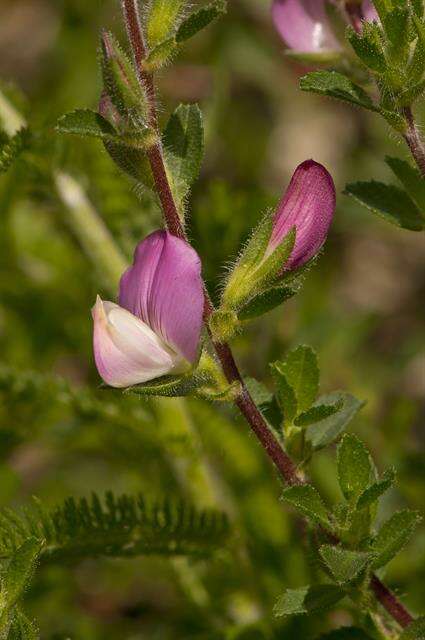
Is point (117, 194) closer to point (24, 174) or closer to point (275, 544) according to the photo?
point (24, 174)

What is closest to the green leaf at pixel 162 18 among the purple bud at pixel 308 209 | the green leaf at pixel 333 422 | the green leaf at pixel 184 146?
the green leaf at pixel 184 146

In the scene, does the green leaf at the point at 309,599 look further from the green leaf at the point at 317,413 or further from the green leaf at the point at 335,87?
the green leaf at the point at 335,87

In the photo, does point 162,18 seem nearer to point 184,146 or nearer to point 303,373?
point 184,146

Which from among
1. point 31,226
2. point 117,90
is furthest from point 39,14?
point 117,90

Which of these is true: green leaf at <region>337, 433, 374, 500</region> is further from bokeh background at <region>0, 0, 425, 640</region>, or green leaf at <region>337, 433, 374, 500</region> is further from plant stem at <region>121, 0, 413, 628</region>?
bokeh background at <region>0, 0, 425, 640</region>

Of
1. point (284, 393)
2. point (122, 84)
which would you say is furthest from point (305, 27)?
point (284, 393)

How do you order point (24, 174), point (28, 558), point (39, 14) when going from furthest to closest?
point (39, 14) → point (24, 174) → point (28, 558)

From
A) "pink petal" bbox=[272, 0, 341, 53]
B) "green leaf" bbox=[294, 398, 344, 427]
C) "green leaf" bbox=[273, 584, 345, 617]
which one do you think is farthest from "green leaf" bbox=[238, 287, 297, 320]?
Answer: "pink petal" bbox=[272, 0, 341, 53]
